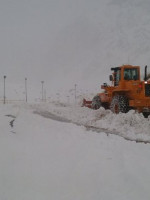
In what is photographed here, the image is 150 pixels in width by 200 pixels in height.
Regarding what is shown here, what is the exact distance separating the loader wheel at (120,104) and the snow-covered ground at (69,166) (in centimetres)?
524

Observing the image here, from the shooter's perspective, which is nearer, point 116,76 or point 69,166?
point 69,166

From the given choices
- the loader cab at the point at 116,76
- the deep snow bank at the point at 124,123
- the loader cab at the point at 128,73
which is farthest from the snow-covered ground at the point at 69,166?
the loader cab at the point at 116,76

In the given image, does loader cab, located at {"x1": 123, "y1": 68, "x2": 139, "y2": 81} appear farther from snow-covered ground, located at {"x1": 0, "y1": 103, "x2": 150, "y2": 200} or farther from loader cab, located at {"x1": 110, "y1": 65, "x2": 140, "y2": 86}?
snow-covered ground, located at {"x1": 0, "y1": 103, "x2": 150, "y2": 200}

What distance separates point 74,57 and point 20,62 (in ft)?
62.4

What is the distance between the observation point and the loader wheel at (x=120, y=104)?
49.1ft

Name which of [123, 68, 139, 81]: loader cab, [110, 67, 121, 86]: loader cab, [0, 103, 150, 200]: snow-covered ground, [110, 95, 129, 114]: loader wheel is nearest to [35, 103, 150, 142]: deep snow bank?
[110, 95, 129, 114]: loader wheel

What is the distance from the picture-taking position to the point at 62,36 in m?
107

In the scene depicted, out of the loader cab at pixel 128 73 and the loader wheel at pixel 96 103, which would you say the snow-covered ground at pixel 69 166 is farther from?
the loader wheel at pixel 96 103

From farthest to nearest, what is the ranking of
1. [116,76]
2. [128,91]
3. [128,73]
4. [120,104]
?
[116,76] → [128,73] → [128,91] → [120,104]

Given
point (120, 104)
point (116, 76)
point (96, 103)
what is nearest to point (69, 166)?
point (120, 104)

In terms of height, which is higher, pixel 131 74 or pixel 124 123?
pixel 131 74

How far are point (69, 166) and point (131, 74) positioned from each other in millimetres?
10213

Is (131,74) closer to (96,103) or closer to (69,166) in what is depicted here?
(96,103)

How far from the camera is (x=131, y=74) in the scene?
627 inches
